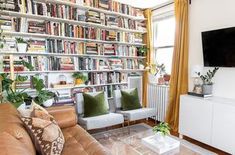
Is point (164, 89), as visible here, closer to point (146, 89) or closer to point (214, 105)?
point (146, 89)

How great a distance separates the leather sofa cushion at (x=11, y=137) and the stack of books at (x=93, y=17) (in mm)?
2136

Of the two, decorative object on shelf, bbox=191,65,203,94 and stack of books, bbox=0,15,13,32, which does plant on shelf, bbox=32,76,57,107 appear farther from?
decorative object on shelf, bbox=191,65,203,94

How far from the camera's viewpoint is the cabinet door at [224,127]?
2.22m

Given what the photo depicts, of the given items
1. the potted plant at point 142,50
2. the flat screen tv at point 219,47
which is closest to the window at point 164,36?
the potted plant at point 142,50

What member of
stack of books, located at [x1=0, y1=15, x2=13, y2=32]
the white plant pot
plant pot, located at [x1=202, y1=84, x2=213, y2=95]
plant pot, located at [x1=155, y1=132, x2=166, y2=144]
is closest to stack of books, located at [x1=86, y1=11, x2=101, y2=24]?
stack of books, located at [x1=0, y1=15, x2=13, y2=32]

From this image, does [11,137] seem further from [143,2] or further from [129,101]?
[143,2]

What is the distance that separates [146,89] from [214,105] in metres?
1.69

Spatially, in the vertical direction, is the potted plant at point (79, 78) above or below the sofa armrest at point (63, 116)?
above

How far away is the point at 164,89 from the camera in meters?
3.47

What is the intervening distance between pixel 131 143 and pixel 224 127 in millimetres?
1287

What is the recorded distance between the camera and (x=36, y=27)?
2787mm

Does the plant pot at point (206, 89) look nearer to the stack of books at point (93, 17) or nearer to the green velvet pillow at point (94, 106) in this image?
the green velvet pillow at point (94, 106)

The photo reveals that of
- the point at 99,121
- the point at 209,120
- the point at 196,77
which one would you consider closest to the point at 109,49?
the point at 99,121

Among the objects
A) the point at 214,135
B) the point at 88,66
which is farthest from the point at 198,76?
the point at 88,66
